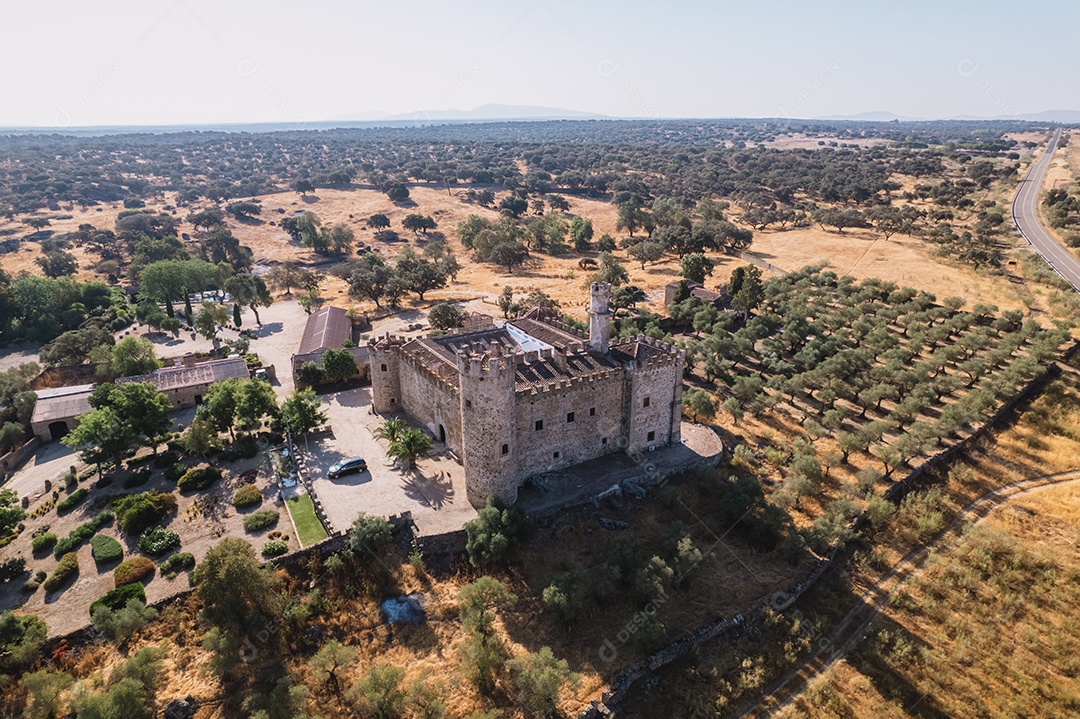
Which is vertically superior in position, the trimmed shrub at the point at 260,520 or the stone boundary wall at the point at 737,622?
the trimmed shrub at the point at 260,520

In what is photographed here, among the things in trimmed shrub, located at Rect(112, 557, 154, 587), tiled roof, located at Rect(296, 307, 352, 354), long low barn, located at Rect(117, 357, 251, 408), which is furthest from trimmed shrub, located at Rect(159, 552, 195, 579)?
tiled roof, located at Rect(296, 307, 352, 354)

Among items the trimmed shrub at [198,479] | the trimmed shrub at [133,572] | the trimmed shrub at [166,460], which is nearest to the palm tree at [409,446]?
the trimmed shrub at [198,479]

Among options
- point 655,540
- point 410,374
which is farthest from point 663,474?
point 410,374

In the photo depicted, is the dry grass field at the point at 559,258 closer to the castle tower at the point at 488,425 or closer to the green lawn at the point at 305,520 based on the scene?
the castle tower at the point at 488,425

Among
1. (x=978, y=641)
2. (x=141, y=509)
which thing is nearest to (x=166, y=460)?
(x=141, y=509)

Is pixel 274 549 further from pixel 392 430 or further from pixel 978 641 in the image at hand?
pixel 978 641
